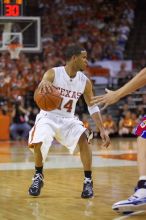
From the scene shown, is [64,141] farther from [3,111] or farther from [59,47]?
[59,47]

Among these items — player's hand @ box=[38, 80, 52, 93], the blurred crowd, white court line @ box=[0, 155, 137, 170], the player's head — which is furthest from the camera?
the blurred crowd

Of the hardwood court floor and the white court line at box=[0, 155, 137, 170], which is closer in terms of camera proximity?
the hardwood court floor

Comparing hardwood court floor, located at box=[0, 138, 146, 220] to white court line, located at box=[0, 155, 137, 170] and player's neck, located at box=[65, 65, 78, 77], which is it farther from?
player's neck, located at box=[65, 65, 78, 77]

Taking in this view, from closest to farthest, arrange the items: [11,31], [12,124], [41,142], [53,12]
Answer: [41,142]
[11,31]
[12,124]
[53,12]

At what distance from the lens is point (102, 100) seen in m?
5.17

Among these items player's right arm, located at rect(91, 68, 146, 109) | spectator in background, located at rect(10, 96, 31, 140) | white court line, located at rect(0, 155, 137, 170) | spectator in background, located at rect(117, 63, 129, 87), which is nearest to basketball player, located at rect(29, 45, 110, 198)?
player's right arm, located at rect(91, 68, 146, 109)

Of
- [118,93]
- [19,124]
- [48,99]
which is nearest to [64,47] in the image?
[19,124]

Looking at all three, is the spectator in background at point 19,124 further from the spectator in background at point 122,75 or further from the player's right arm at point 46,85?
the player's right arm at point 46,85

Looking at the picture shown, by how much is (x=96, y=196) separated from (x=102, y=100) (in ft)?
7.64

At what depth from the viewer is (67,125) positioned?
24.0 feet

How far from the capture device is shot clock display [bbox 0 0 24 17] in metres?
15.3

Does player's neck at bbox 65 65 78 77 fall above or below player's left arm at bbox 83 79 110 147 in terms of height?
above

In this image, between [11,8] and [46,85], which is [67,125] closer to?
[46,85]

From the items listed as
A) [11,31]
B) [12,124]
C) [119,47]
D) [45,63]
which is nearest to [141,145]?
[11,31]
